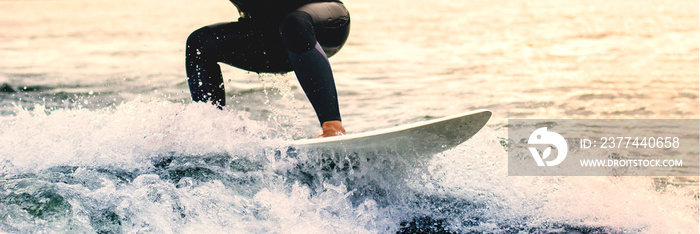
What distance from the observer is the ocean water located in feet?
7.75

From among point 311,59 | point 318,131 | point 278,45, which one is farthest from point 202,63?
point 318,131

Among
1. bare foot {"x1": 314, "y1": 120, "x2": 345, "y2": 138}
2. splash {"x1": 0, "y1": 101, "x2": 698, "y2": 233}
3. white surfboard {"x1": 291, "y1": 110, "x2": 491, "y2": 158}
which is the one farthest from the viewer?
bare foot {"x1": 314, "y1": 120, "x2": 345, "y2": 138}

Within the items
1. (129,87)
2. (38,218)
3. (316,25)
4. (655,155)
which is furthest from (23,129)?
(129,87)

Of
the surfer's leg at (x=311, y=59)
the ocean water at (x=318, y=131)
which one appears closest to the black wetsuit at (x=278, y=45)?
the surfer's leg at (x=311, y=59)

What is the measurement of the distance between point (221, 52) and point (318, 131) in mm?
1954

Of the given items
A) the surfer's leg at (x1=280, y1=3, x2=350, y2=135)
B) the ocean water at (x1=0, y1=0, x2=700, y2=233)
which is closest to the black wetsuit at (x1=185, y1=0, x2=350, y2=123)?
the surfer's leg at (x1=280, y1=3, x2=350, y2=135)

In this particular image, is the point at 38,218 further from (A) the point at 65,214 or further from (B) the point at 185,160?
(B) the point at 185,160

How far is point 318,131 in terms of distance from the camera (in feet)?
15.8

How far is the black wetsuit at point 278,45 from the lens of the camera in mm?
2688

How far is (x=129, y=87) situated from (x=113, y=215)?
522 cm

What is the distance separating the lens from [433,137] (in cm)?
255

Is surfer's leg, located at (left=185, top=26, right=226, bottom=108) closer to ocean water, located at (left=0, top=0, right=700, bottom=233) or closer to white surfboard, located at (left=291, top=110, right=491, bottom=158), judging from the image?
ocean water, located at (left=0, top=0, right=700, bottom=233)

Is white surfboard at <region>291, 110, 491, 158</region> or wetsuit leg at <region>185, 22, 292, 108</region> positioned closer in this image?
white surfboard at <region>291, 110, 491, 158</region>

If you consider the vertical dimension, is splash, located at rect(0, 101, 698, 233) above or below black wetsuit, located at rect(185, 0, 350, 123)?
below
